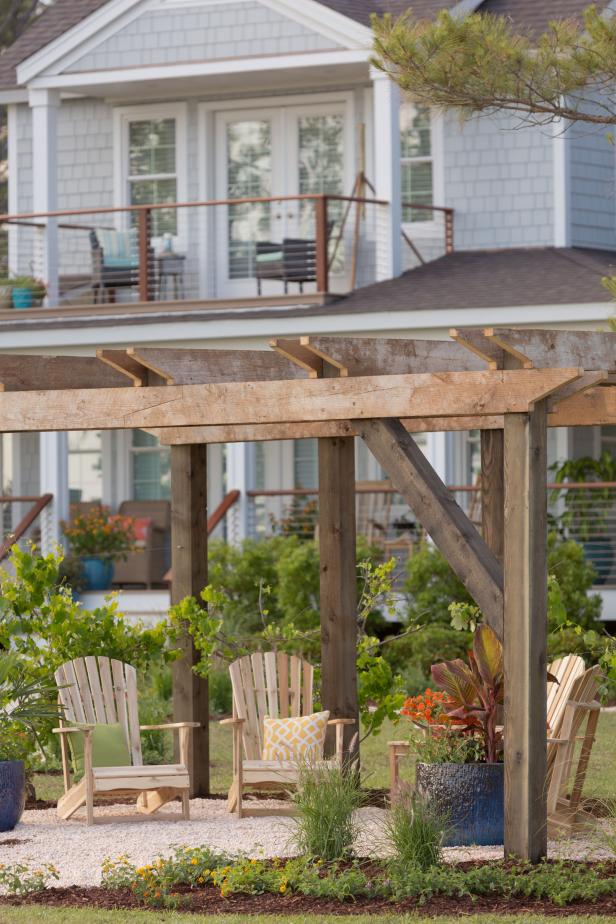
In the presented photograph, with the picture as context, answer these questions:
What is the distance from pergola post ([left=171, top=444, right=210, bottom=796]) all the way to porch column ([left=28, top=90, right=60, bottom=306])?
822 centimetres

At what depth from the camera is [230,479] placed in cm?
1678

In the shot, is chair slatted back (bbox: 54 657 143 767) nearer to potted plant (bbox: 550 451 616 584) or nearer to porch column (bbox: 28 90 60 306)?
potted plant (bbox: 550 451 616 584)

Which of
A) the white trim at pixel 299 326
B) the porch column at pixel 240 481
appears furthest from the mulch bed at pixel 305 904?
the porch column at pixel 240 481

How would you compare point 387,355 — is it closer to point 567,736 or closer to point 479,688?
point 479,688

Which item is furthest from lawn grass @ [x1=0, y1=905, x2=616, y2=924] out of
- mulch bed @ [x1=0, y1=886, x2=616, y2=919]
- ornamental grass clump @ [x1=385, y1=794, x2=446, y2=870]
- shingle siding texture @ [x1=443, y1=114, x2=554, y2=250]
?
shingle siding texture @ [x1=443, y1=114, x2=554, y2=250]

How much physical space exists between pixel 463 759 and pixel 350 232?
10.4m

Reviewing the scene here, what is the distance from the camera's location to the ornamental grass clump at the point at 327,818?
24.2 ft

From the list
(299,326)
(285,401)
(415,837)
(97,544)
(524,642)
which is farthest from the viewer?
(97,544)

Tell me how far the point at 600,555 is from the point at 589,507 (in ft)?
2.32

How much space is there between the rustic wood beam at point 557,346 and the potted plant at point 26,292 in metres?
10.8

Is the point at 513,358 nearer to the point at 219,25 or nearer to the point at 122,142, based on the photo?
the point at 219,25

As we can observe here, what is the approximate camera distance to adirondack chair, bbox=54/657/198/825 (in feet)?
28.8

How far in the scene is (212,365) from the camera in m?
8.63

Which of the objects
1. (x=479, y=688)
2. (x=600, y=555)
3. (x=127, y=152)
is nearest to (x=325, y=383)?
(x=479, y=688)
